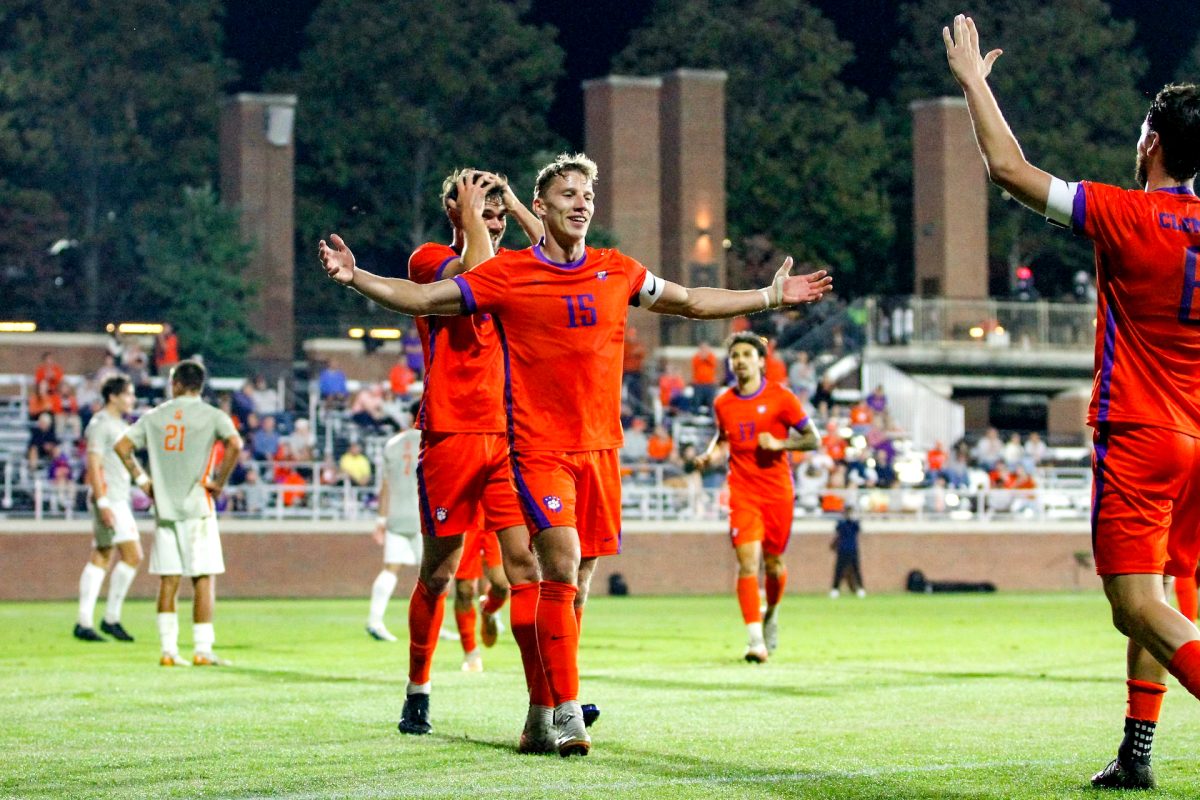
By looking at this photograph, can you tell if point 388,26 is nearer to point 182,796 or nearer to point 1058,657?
point 1058,657

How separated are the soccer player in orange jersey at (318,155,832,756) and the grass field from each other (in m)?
0.60

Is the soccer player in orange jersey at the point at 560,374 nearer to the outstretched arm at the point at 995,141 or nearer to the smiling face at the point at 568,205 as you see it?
the smiling face at the point at 568,205

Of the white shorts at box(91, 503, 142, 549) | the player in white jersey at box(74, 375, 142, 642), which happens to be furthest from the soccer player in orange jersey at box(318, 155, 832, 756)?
the white shorts at box(91, 503, 142, 549)

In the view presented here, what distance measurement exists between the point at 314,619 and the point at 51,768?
13978 mm

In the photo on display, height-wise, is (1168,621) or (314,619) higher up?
(1168,621)

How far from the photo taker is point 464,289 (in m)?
8.17

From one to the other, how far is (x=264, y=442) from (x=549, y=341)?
2276 centimetres

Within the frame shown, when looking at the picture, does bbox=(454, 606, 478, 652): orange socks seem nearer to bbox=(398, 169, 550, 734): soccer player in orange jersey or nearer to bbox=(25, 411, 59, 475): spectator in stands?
bbox=(398, 169, 550, 734): soccer player in orange jersey

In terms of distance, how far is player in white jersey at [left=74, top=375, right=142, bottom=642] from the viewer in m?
16.8

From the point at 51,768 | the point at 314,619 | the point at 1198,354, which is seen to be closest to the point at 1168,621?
the point at 1198,354

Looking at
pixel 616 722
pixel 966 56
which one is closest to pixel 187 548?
pixel 616 722

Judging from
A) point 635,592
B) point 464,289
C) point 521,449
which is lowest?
point 635,592

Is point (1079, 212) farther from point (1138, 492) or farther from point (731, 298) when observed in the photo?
point (731, 298)

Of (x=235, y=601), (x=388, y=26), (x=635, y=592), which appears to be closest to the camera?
(x=235, y=601)
